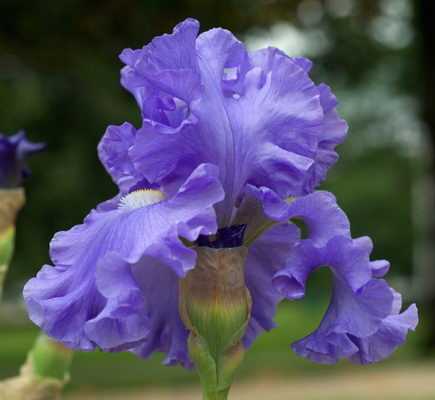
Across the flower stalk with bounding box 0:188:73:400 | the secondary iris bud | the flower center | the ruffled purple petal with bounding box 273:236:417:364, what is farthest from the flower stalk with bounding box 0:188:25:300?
the ruffled purple petal with bounding box 273:236:417:364

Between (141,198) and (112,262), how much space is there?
0.14 metres

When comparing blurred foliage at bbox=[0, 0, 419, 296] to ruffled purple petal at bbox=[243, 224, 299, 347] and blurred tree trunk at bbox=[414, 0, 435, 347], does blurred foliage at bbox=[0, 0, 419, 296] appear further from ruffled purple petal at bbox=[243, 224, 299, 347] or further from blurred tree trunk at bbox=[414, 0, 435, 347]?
ruffled purple petal at bbox=[243, 224, 299, 347]

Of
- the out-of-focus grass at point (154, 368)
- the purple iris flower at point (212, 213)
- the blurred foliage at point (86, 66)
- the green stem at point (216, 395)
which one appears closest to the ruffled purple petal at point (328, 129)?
the purple iris flower at point (212, 213)

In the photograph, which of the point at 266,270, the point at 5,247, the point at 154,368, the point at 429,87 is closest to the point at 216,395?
the point at 266,270

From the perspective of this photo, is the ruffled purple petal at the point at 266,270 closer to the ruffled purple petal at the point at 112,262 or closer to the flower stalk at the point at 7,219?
the ruffled purple petal at the point at 112,262

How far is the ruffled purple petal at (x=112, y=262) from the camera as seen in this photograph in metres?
0.89

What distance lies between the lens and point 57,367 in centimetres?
139

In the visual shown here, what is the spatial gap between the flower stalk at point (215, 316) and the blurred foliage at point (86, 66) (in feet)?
26.9

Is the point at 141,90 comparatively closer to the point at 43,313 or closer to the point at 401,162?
the point at 43,313

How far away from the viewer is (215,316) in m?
0.98

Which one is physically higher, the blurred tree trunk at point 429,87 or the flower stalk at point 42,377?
the flower stalk at point 42,377

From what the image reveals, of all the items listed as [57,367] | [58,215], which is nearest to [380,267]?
[57,367]

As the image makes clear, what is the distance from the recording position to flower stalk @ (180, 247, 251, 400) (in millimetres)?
980

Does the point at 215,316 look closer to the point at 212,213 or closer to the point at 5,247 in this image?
the point at 212,213
